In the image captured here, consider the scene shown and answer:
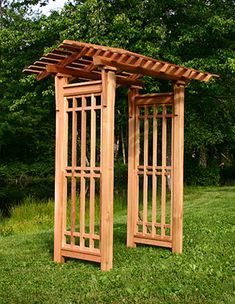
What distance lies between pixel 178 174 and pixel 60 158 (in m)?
1.49

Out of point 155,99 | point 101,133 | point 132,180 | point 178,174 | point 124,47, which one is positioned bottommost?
point 132,180

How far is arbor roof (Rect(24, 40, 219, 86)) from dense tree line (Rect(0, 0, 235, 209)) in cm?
697

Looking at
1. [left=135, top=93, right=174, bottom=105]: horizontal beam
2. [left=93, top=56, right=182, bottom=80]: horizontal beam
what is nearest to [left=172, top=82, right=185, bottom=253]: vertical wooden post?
[left=135, top=93, right=174, bottom=105]: horizontal beam

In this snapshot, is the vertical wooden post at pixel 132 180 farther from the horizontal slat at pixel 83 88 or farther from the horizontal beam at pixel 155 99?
the horizontal slat at pixel 83 88

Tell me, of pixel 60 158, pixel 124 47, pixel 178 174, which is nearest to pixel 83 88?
pixel 60 158

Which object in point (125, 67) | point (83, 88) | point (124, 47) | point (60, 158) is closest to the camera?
point (125, 67)

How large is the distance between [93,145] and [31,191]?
10.3 m

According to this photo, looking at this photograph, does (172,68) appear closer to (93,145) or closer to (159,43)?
(93,145)

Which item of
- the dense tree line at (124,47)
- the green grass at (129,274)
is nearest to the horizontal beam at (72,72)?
the green grass at (129,274)

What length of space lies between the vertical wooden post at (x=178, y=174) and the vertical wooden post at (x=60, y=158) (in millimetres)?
1395

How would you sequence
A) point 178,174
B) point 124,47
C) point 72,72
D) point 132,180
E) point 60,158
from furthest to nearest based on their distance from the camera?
point 124,47 < point 132,180 < point 178,174 < point 72,72 < point 60,158

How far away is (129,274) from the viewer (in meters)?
5.14

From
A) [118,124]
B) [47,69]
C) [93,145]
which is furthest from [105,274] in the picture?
[118,124]

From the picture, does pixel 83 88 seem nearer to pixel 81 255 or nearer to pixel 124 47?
pixel 81 255
